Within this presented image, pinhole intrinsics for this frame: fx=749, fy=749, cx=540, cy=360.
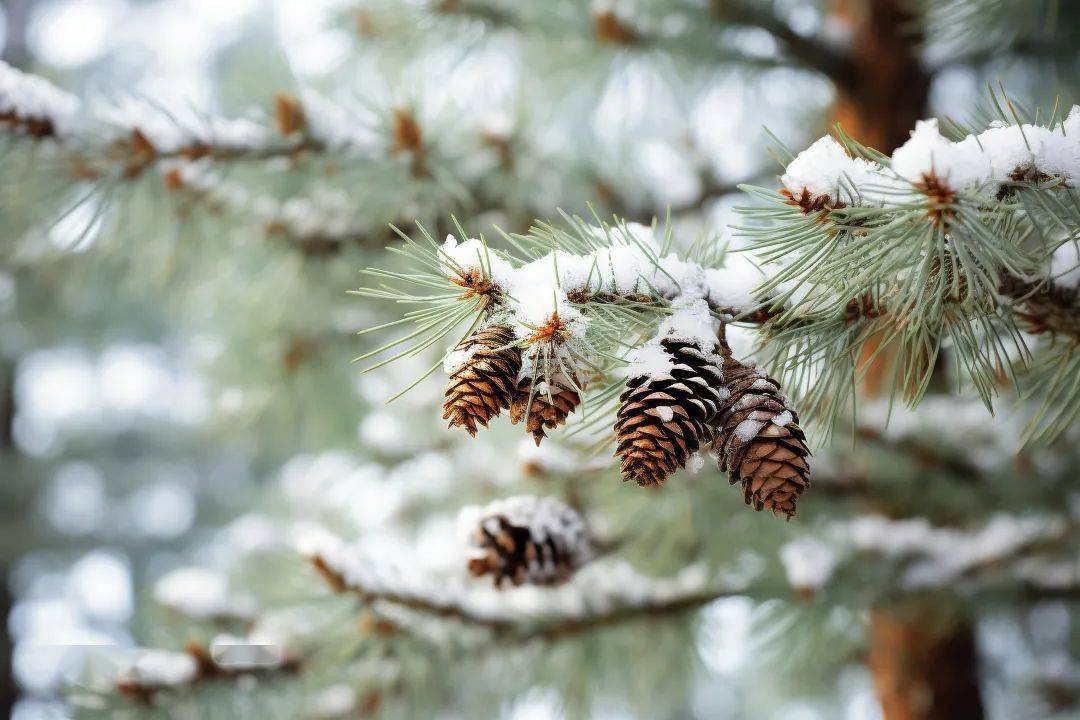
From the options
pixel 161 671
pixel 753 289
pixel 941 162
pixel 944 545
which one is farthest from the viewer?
pixel 944 545

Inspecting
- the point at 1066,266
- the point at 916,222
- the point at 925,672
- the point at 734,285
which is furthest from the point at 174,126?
the point at 925,672

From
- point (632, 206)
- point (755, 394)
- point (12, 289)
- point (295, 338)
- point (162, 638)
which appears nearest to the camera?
point (755, 394)

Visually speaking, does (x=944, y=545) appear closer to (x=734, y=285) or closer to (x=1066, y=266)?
(x=1066, y=266)

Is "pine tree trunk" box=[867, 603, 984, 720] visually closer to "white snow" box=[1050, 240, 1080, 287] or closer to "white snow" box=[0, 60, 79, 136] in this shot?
"white snow" box=[1050, 240, 1080, 287]

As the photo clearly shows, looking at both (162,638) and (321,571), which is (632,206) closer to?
(321,571)

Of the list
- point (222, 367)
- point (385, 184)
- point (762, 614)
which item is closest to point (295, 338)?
point (222, 367)

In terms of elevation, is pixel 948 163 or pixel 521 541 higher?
pixel 948 163
